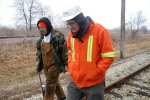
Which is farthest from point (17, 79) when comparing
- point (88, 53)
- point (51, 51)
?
point (88, 53)

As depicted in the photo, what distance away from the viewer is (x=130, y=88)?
7.02 metres

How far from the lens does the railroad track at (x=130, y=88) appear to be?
20.4 feet

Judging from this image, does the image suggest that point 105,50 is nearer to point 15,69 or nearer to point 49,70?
point 49,70

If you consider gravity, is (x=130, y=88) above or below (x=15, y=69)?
below

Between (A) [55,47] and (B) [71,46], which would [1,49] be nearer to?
(A) [55,47]

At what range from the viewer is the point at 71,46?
3.52 meters

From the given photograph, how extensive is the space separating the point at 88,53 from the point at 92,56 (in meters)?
0.07

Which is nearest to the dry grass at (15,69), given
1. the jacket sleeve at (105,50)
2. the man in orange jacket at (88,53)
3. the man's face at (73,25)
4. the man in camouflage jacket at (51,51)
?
the man in camouflage jacket at (51,51)

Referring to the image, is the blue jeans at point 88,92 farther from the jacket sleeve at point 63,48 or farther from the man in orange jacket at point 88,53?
the jacket sleeve at point 63,48

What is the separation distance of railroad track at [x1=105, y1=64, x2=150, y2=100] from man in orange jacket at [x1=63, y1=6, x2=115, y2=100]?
281 centimetres

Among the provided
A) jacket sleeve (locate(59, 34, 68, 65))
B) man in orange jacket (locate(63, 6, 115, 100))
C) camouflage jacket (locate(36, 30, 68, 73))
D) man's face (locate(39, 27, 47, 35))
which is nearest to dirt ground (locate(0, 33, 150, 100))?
camouflage jacket (locate(36, 30, 68, 73))

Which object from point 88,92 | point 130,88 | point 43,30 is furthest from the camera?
point 130,88

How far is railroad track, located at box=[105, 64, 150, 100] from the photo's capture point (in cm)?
621

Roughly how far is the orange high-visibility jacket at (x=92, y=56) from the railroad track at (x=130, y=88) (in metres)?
2.90
